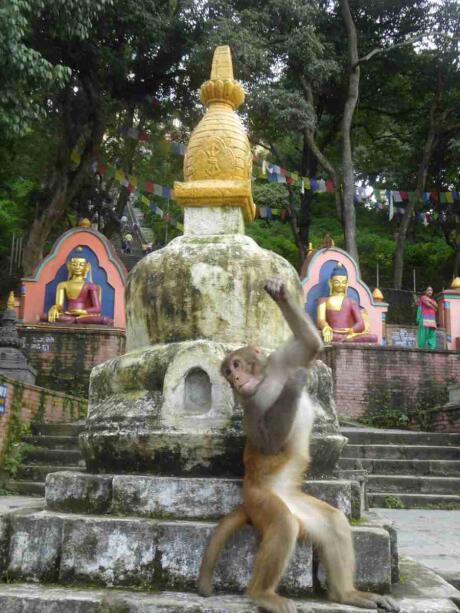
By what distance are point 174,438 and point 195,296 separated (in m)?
0.80

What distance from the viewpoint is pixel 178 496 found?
307 cm

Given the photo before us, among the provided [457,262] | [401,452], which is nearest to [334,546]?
[401,452]

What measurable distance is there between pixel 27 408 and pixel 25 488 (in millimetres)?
1740

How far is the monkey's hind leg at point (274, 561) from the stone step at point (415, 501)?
5.63 metres

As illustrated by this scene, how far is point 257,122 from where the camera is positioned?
59.4 ft

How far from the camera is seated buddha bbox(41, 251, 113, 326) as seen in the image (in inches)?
574

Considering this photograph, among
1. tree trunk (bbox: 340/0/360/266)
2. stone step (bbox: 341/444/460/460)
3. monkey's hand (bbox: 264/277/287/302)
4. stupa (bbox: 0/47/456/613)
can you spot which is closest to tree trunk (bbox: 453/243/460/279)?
tree trunk (bbox: 340/0/360/266)

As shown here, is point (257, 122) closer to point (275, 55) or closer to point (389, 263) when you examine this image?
point (275, 55)

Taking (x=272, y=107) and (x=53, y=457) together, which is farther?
(x=272, y=107)

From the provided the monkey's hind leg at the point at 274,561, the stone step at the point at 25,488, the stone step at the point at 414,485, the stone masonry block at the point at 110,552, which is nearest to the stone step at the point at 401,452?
the stone step at the point at 414,485

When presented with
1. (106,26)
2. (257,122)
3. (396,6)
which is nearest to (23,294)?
(106,26)

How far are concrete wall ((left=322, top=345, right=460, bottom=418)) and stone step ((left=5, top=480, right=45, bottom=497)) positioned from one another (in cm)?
644

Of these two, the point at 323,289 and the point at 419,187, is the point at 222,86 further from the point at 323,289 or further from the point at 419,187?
the point at 419,187

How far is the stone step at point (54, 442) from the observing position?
9.30 meters
